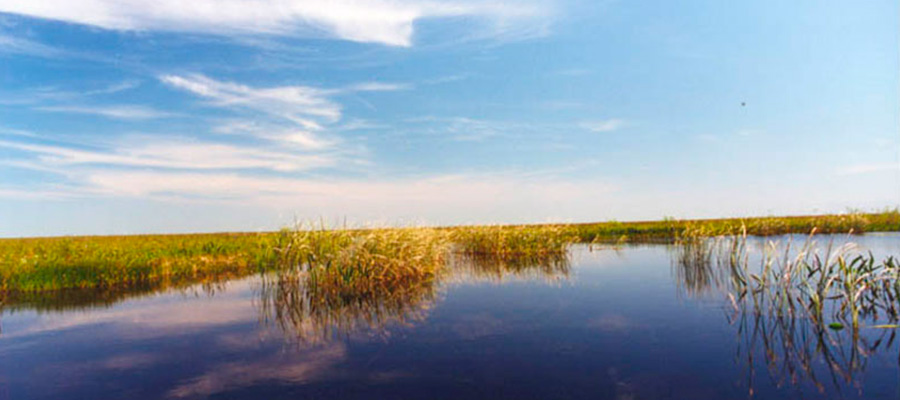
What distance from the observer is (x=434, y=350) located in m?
9.52

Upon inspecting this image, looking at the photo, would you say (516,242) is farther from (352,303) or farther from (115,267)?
(115,267)

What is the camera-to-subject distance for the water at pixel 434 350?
747cm

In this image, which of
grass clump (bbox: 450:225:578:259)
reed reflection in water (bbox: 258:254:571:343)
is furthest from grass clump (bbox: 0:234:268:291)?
grass clump (bbox: 450:225:578:259)

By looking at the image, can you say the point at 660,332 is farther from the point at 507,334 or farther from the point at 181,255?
the point at 181,255

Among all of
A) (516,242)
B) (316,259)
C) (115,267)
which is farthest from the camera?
(516,242)

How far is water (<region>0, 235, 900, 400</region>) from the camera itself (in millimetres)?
7473

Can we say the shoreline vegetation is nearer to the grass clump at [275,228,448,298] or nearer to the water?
the grass clump at [275,228,448,298]

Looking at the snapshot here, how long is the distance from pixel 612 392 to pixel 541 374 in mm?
1238

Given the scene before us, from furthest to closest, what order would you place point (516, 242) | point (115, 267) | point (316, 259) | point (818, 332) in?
point (516, 242) < point (115, 267) < point (316, 259) < point (818, 332)

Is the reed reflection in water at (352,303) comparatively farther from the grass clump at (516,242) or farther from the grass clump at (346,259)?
the grass clump at (516,242)

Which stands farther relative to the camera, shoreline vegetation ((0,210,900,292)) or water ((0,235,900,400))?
shoreline vegetation ((0,210,900,292))

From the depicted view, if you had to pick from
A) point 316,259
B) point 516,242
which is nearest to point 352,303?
point 316,259

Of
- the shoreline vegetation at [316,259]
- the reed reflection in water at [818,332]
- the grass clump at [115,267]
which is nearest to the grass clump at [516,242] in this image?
the shoreline vegetation at [316,259]

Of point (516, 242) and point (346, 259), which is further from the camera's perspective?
point (516, 242)
